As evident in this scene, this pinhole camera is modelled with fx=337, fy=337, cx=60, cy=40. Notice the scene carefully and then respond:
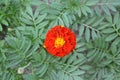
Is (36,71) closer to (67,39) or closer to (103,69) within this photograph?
(67,39)

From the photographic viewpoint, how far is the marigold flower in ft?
5.62

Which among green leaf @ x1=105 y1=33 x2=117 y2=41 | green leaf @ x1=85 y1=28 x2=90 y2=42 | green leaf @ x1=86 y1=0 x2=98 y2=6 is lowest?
green leaf @ x1=105 y1=33 x2=117 y2=41

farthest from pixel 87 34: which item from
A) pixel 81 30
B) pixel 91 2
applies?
pixel 91 2

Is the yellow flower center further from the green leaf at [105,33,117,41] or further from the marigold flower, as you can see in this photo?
the green leaf at [105,33,117,41]

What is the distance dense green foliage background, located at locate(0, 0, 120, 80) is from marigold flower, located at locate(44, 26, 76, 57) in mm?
90

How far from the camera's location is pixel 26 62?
71.6 inches

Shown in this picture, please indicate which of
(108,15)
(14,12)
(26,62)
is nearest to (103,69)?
(108,15)

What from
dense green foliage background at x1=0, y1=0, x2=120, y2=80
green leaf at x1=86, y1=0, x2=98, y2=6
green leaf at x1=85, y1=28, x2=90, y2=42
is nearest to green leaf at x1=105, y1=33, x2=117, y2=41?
dense green foliage background at x1=0, y1=0, x2=120, y2=80

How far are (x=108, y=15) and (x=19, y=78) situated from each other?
0.61 meters

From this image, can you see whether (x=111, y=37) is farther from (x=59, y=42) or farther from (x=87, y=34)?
(x=59, y=42)

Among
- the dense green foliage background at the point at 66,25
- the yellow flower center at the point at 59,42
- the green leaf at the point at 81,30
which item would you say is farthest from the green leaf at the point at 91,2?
the yellow flower center at the point at 59,42

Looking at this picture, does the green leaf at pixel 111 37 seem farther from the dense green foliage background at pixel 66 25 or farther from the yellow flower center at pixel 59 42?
the yellow flower center at pixel 59 42

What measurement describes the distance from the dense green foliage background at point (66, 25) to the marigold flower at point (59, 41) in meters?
0.09

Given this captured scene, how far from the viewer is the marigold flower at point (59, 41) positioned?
1.71m
